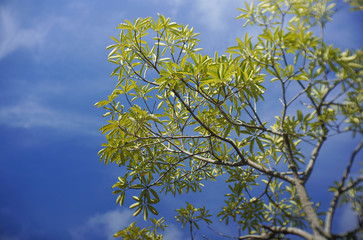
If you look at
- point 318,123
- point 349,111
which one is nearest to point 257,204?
point 318,123

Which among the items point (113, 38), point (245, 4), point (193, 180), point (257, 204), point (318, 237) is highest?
point (113, 38)

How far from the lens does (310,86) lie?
6.00 feet

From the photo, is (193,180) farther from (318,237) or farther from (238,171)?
(318,237)

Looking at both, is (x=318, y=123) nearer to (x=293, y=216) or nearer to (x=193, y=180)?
(x=293, y=216)

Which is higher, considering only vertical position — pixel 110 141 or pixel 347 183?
pixel 110 141

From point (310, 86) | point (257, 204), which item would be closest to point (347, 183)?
point (310, 86)

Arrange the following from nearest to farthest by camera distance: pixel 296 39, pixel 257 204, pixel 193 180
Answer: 1. pixel 296 39
2. pixel 257 204
3. pixel 193 180

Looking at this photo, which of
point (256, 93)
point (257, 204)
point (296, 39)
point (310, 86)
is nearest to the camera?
point (296, 39)

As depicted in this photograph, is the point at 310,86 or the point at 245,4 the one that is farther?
the point at 245,4

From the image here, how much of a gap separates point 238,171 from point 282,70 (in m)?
1.51

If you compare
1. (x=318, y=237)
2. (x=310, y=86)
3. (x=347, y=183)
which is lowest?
(x=318, y=237)

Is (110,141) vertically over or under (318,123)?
over

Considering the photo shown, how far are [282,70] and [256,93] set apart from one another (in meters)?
0.26

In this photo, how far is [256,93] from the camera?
199 centimetres
